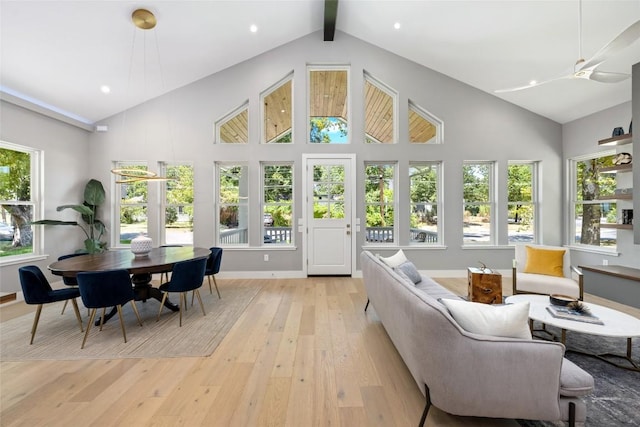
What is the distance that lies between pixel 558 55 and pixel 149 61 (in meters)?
5.96

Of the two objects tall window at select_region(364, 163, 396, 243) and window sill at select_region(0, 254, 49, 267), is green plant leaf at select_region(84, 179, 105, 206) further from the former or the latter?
tall window at select_region(364, 163, 396, 243)

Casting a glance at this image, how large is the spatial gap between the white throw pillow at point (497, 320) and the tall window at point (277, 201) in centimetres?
397

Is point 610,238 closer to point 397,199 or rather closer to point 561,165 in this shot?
point 561,165

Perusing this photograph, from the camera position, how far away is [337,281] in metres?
4.90

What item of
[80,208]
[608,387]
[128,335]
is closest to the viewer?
[608,387]

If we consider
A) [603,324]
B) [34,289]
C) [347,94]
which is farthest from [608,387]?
[347,94]

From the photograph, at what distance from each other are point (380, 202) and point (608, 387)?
12.3 feet

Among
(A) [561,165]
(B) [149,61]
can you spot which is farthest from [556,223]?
(B) [149,61]

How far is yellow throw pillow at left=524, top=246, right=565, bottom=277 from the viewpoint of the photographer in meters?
3.65

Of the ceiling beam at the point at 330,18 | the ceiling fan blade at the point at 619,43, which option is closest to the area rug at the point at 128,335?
the ceiling fan blade at the point at 619,43

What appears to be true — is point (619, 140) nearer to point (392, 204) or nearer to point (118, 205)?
point (392, 204)

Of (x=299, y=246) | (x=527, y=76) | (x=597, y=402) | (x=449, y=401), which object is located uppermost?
(x=527, y=76)

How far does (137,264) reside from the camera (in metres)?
3.02

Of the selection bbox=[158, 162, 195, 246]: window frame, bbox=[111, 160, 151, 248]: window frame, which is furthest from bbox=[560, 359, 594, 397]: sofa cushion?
bbox=[111, 160, 151, 248]: window frame
